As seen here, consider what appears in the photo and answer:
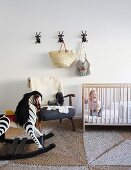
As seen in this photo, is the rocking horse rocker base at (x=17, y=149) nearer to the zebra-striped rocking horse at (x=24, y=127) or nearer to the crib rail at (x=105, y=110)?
the zebra-striped rocking horse at (x=24, y=127)

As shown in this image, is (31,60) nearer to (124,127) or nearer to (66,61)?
(66,61)

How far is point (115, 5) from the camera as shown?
14.0 feet

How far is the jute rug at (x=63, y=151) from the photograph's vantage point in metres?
2.83

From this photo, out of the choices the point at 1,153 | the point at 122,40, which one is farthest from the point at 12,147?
the point at 122,40

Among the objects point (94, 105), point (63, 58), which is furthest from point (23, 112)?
point (63, 58)

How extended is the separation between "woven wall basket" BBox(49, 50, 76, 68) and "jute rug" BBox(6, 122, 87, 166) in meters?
1.13

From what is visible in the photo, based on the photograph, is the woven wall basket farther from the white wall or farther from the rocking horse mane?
the rocking horse mane

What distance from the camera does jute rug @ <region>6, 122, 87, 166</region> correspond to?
283cm

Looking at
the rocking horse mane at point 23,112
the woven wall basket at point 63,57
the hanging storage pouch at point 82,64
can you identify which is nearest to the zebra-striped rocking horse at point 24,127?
the rocking horse mane at point 23,112

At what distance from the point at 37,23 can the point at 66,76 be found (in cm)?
110

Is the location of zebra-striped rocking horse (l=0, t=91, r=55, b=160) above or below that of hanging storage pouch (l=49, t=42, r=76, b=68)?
→ below

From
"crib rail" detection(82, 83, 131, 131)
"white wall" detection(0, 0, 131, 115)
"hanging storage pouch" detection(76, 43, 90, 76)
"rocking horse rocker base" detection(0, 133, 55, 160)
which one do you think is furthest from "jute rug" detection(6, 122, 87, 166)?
"hanging storage pouch" detection(76, 43, 90, 76)

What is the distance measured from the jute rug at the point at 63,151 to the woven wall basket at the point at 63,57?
113cm

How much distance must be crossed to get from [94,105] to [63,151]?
1.03 meters
